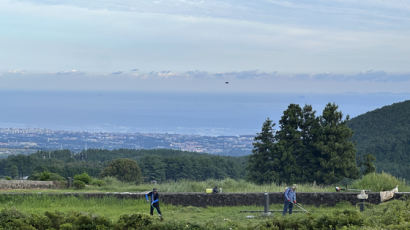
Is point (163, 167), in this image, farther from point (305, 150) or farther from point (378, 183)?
point (378, 183)

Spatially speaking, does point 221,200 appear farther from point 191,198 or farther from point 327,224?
point 327,224

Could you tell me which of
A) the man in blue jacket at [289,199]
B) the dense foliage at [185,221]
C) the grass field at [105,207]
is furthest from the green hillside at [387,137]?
the dense foliage at [185,221]

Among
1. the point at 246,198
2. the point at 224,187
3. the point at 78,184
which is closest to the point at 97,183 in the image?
the point at 78,184

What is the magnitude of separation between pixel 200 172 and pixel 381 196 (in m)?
46.3

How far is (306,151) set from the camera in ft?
115

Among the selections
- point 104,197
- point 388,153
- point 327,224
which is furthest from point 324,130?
point 388,153

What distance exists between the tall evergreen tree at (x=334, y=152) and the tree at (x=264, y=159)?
2.97m

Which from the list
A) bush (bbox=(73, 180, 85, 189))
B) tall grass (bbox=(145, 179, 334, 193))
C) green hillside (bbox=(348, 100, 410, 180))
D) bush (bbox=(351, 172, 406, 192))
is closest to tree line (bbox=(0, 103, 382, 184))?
bush (bbox=(351, 172, 406, 192))

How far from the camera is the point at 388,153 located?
2431 inches

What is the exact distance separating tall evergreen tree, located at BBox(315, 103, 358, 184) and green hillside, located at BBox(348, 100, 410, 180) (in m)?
17.8

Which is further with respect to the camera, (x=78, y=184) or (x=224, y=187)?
(x=78, y=184)

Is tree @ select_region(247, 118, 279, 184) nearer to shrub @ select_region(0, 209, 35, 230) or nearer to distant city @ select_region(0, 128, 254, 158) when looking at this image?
shrub @ select_region(0, 209, 35, 230)

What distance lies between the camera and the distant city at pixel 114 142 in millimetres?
128375

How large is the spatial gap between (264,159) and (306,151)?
3120 millimetres
